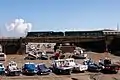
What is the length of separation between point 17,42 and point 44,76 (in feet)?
197

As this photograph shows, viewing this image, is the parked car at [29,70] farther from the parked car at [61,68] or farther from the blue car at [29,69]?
the parked car at [61,68]

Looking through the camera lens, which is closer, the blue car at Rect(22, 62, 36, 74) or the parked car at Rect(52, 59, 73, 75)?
the blue car at Rect(22, 62, 36, 74)

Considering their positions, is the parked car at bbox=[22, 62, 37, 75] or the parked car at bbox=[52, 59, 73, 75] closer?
the parked car at bbox=[22, 62, 37, 75]

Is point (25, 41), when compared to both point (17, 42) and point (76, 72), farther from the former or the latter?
point (76, 72)

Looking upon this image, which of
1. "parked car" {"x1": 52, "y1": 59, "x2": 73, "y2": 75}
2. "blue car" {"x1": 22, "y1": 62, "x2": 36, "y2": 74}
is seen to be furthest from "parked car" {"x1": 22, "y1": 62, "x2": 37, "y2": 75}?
"parked car" {"x1": 52, "y1": 59, "x2": 73, "y2": 75}

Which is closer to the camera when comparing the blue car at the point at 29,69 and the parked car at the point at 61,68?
the blue car at the point at 29,69

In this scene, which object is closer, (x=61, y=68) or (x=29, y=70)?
(x=29, y=70)

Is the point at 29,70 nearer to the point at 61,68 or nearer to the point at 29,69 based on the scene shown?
the point at 29,69

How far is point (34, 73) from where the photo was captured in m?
49.1

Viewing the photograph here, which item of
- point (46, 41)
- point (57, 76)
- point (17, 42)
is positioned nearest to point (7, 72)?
point (57, 76)

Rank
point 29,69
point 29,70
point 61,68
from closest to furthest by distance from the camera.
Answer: point 29,70 → point 29,69 → point 61,68

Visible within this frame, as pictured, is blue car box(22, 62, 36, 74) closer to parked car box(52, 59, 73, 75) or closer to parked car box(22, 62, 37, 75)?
parked car box(22, 62, 37, 75)

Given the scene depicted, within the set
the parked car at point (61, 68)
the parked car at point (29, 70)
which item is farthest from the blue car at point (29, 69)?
the parked car at point (61, 68)

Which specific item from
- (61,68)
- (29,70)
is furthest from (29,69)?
(61,68)
